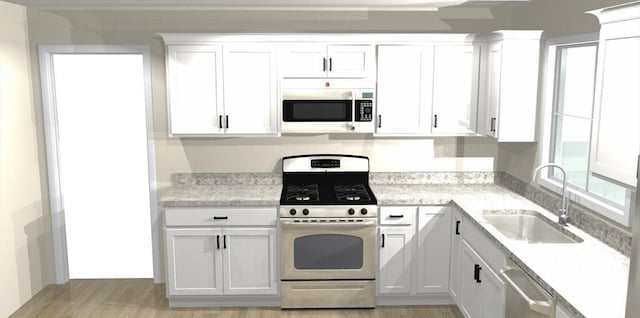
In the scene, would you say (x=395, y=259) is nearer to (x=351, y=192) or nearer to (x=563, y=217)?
(x=351, y=192)

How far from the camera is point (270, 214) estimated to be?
4211mm

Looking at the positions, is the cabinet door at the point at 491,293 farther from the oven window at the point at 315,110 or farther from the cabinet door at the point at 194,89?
the cabinet door at the point at 194,89

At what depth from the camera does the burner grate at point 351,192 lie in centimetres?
422

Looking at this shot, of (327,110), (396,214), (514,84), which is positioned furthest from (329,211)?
(514,84)

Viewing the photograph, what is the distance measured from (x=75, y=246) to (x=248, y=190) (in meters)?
1.76

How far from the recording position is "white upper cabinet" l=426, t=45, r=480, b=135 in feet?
14.2

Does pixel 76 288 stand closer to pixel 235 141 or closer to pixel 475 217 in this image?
pixel 235 141

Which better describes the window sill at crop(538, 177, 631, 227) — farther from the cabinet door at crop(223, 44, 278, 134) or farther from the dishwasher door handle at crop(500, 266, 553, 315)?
the cabinet door at crop(223, 44, 278, 134)

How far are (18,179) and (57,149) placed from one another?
434 mm

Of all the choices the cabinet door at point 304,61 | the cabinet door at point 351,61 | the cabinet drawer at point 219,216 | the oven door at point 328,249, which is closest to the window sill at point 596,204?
the oven door at point 328,249

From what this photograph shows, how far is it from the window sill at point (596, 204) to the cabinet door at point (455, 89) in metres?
0.81

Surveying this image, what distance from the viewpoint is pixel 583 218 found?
134 inches

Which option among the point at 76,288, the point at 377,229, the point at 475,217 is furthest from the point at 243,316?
the point at 475,217

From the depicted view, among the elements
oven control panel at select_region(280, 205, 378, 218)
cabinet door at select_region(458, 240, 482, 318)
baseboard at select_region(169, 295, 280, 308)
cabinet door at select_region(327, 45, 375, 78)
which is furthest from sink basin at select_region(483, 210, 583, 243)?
baseboard at select_region(169, 295, 280, 308)
